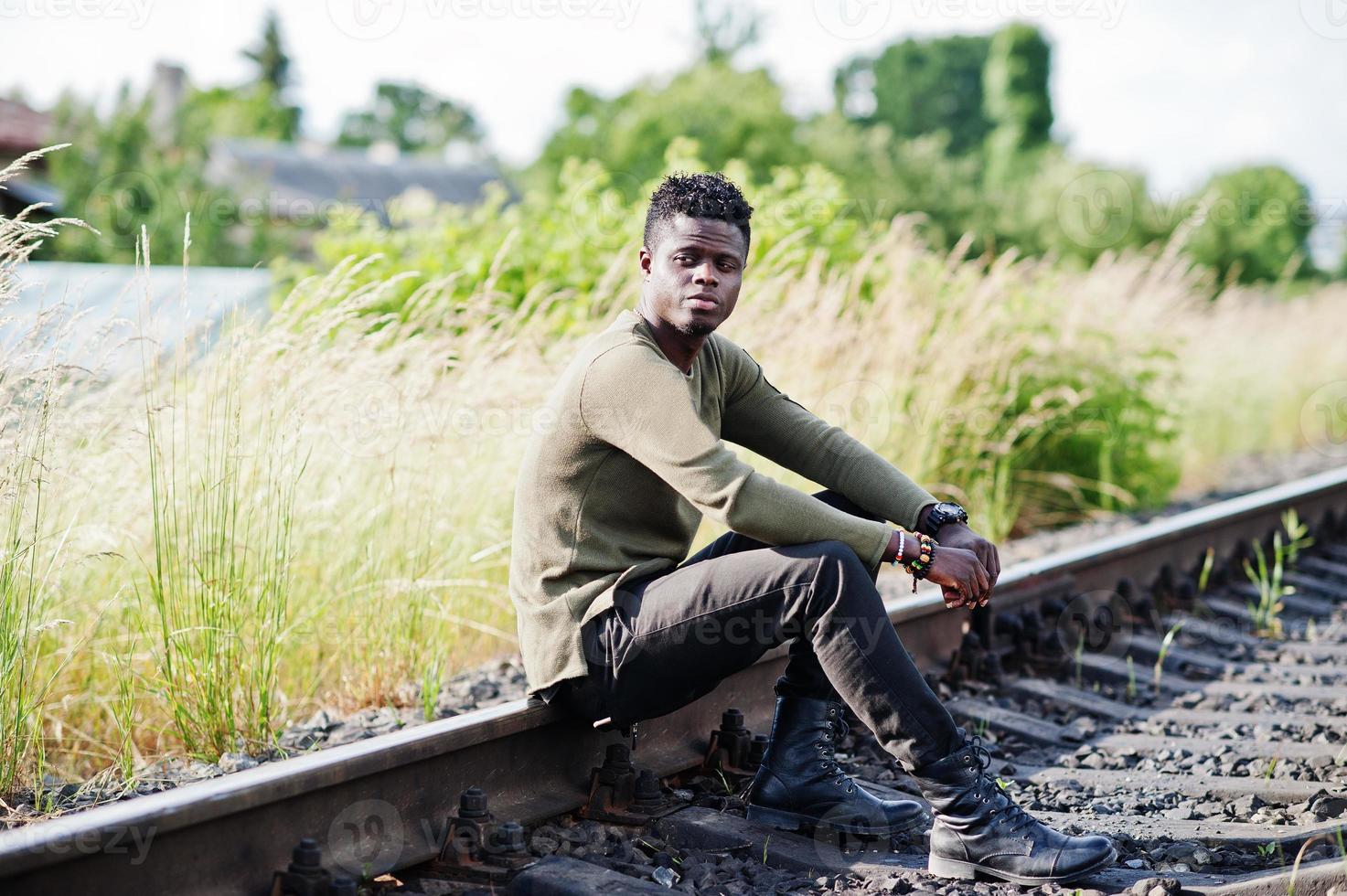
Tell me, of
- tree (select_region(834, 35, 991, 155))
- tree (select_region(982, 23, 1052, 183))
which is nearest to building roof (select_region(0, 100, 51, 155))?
tree (select_region(982, 23, 1052, 183))

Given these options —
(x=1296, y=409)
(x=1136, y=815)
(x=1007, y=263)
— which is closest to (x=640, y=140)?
(x=1296, y=409)

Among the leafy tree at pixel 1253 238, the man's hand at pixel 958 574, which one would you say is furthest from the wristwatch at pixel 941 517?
the leafy tree at pixel 1253 238

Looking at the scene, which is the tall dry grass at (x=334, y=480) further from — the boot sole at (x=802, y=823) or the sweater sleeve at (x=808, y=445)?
the boot sole at (x=802, y=823)

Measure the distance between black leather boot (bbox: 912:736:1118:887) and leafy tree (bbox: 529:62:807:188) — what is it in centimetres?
2084

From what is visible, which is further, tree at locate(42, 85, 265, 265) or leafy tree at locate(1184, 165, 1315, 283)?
leafy tree at locate(1184, 165, 1315, 283)

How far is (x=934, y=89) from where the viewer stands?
232ft

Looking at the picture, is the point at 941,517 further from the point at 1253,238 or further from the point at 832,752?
the point at 1253,238

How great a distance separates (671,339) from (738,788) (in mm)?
1222

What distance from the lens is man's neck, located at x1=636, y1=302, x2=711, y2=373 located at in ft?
10.2

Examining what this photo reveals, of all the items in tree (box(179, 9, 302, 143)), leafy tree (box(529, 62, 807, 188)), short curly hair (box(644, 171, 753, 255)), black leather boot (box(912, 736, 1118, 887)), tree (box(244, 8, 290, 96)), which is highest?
tree (box(244, 8, 290, 96))

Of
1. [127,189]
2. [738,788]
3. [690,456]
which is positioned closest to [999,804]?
[738,788]

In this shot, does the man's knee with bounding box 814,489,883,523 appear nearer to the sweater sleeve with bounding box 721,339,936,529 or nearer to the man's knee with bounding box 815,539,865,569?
the sweater sleeve with bounding box 721,339,936,529

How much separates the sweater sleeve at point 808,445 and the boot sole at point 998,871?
2.94ft

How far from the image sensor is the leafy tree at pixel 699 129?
79.2 feet
